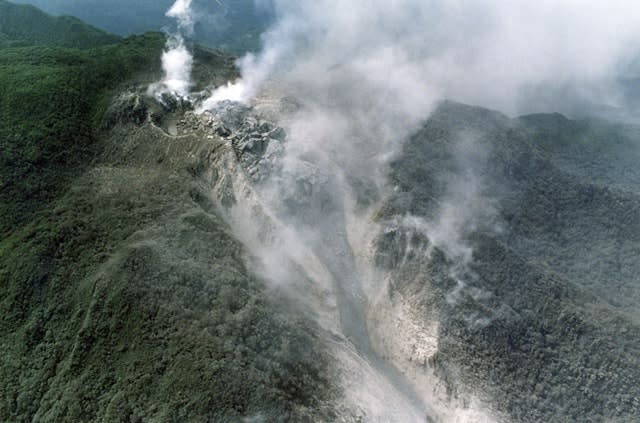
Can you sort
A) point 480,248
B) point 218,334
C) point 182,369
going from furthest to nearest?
point 480,248 < point 218,334 < point 182,369

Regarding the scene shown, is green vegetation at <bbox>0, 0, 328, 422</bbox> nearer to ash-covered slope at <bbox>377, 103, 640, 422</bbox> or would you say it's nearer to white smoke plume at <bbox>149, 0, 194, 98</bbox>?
white smoke plume at <bbox>149, 0, 194, 98</bbox>

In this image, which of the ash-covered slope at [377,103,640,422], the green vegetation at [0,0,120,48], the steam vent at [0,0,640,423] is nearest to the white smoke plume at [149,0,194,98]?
the steam vent at [0,0,640,423]

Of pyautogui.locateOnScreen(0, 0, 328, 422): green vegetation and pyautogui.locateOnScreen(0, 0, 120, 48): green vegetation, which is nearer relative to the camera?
pyautogui.locateOnScreen(0, 0, 328, 422): green vegetation

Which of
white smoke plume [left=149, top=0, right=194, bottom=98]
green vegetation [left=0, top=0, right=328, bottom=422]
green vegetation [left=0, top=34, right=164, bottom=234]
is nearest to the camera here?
green vegetation [left=0, top=0, right=328, bottom=422]

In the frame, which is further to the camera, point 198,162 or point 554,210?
point 554,210

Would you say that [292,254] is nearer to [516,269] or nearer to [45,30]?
[516,269]

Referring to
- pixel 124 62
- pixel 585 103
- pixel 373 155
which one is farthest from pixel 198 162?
pixel 585 103

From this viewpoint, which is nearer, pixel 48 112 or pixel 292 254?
pixel 292 254

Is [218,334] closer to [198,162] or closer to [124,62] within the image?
[198,162]

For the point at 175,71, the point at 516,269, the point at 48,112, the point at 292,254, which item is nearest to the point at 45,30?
the point at 175,71

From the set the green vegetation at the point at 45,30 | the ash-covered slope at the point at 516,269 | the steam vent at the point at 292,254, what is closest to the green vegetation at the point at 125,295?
the steam vent at the point at 292,254

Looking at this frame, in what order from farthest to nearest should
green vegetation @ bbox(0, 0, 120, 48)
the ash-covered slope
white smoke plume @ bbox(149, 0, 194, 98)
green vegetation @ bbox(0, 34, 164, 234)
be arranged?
green vegetation @ bbox(0, 0, 120, 48) → white smoke plume @ bbox(149, 0, 194, 98) → green vegetation @ bbox(0, 34, 164, 234) → the ash-covered slope
